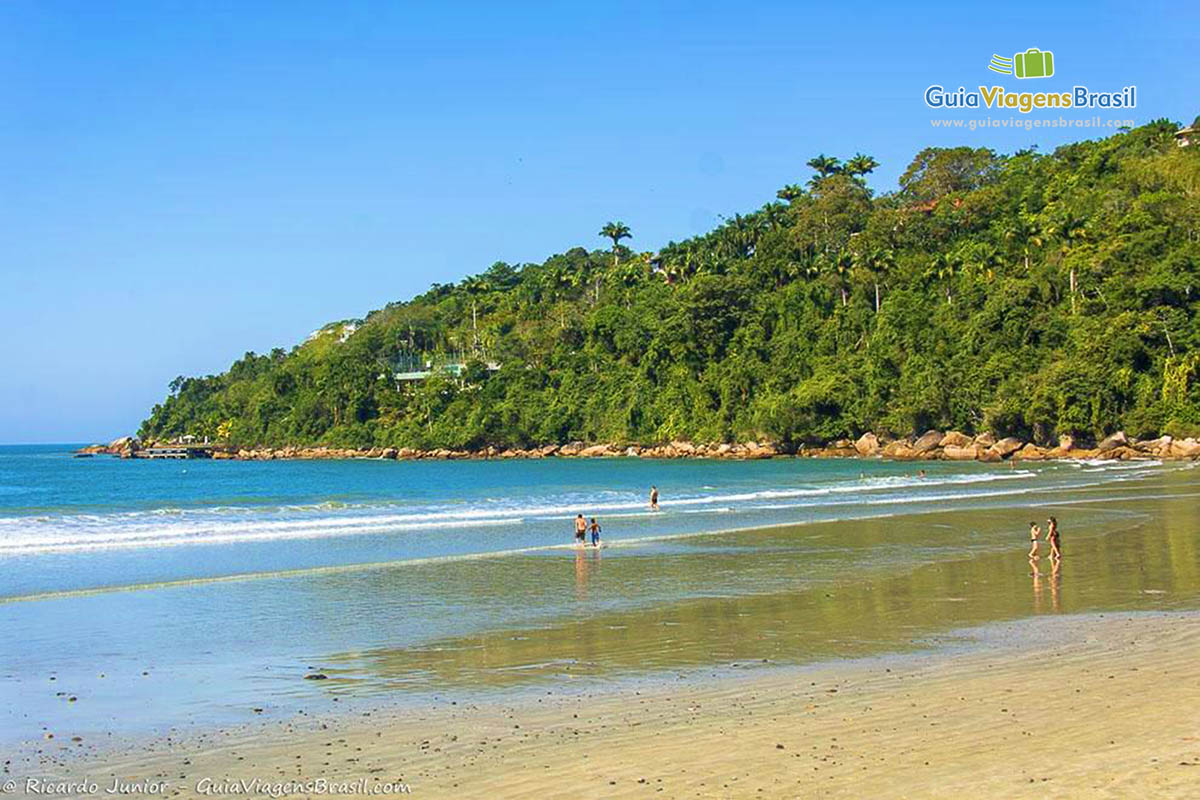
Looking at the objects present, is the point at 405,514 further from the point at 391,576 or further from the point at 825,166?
the point at 825,166

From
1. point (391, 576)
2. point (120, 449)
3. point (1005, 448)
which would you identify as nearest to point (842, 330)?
point (1005, 448)

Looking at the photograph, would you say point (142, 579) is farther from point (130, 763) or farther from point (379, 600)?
point (130, 763)

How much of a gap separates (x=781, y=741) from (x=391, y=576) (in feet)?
51.7

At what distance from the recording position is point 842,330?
104438 millimetres

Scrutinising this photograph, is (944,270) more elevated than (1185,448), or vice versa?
(944,270)

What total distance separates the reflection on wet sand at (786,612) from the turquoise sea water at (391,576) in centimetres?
12

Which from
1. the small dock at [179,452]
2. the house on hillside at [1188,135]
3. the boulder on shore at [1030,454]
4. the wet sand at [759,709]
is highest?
the house on hillside at [1188,135]

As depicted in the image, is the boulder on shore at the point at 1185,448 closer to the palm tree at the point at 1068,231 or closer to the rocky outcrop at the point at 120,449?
the palm tree at the point at 1068,231

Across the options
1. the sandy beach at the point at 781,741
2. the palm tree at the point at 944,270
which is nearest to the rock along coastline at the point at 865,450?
the palm tree at the point at 944,270

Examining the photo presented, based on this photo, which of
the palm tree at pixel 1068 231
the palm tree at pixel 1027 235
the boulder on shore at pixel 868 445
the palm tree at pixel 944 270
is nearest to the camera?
the boulder on shore at pixel 868 445

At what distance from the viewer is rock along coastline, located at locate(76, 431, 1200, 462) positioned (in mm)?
74225

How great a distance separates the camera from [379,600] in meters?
20.5

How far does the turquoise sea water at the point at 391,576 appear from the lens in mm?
13688

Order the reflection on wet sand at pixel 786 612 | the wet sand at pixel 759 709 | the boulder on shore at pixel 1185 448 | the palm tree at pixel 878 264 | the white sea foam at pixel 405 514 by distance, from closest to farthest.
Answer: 1. the wet sand at pixel 759 709
2. the reflection on wet sand at pixel 786 612
3. the white sea foam at pixel 405 514
4. the boulder on shore at pixel 1185 448
5. the palm tree at pixel 878 264
